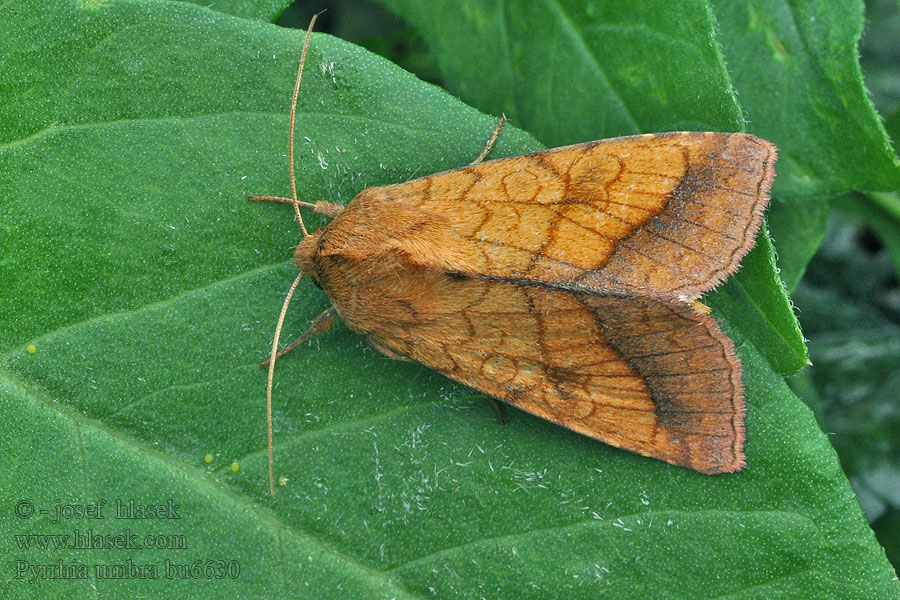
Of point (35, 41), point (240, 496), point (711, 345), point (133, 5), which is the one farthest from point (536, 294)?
point (35, 41)

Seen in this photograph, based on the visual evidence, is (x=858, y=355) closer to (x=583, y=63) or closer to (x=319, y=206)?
(x=583, y=63)

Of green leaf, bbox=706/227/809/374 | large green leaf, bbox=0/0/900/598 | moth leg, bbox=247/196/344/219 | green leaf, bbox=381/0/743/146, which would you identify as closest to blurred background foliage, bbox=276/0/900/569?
green leaf, bbox=381/0/743/146

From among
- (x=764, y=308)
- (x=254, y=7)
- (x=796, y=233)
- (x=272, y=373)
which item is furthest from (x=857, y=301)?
(x=254, y=7)

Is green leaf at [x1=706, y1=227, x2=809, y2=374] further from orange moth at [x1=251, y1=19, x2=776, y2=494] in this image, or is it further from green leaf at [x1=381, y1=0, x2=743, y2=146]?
green leaf at [x1=381, y1=0, x2=743, y2=146]

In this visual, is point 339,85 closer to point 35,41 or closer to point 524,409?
point 35,41

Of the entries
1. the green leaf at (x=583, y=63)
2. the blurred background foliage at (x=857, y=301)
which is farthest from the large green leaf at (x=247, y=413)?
the blurred background foliage at (x=857, y=301)

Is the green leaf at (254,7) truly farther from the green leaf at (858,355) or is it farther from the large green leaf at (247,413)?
the green leaf at (858,355)
